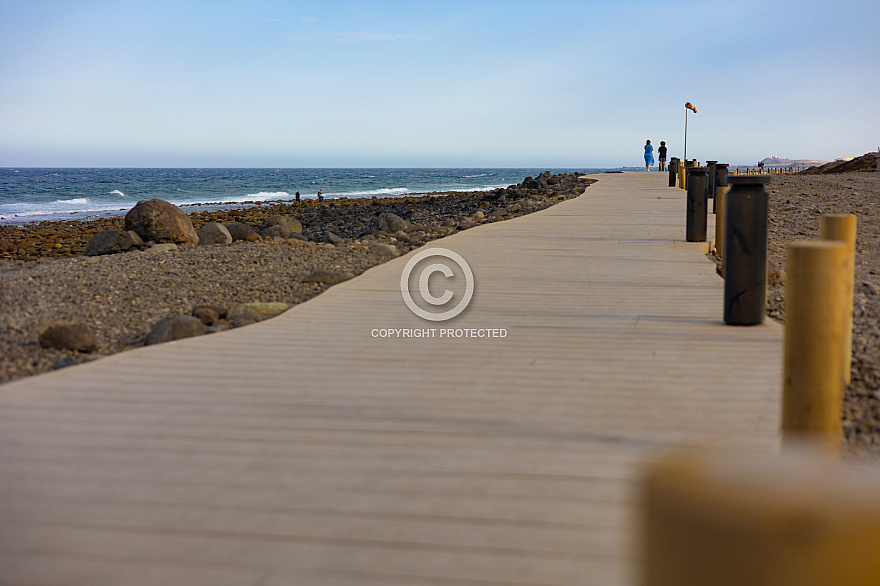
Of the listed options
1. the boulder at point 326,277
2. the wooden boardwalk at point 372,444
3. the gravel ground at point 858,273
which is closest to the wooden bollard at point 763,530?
the wooden boardwalk at point 372,444

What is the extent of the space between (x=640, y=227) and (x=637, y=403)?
332 inches

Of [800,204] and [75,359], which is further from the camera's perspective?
[800,204]

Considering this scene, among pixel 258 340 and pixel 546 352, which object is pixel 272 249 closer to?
pixel 258 340

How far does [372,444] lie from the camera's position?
3059mm

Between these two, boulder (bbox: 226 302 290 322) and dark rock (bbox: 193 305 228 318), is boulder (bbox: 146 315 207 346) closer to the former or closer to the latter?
boulder (bbox: 226 302 290 322)

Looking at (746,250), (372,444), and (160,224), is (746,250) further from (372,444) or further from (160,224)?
(160,224)

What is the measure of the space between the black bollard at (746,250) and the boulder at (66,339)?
194 inches

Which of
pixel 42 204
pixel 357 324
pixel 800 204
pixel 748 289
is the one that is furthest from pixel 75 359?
pixel 42 204

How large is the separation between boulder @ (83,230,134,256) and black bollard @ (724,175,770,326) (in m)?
11.4

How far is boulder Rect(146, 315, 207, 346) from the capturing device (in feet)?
17.9

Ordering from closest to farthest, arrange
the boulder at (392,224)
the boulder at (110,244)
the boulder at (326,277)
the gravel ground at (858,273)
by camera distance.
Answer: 1. the gravel ground at (858,273)
2. the boulder at (326,277)
3. the boulder at (110,244)
4. the boulder at (392,224)

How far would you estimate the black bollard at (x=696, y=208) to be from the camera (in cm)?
936

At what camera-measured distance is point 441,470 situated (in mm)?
2768

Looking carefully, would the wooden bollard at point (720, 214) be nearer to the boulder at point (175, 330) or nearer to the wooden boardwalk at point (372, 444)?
the wooden boardwalk at point (372, 444)
